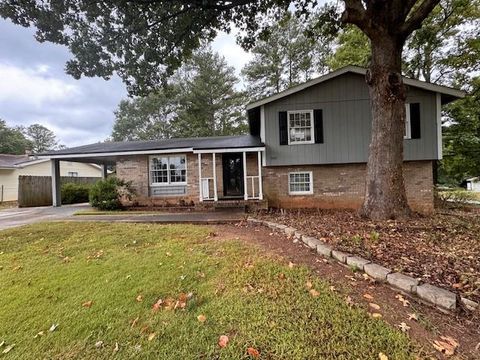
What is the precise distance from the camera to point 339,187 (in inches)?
423

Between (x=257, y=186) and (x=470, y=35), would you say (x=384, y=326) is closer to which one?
(x=257, y=186)

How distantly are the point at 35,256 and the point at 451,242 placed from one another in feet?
25.3

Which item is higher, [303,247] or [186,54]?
[186,54]

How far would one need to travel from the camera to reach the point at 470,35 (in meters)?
13.8

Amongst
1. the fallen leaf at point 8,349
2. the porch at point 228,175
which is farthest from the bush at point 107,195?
the fallen leaf at point 8,349

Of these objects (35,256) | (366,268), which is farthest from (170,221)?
(366,268)

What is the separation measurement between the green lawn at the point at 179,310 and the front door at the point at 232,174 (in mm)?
7412

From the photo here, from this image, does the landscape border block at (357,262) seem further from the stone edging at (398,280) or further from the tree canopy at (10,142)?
the tree canopy at (10,142)

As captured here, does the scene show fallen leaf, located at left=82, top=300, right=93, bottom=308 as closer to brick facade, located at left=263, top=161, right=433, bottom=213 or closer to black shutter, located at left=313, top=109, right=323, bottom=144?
brick facade, located at left=263, top=161, right=433, bottom=213

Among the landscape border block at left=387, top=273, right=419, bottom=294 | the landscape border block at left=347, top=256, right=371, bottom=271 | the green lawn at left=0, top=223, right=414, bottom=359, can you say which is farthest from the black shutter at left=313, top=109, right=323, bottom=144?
the landscape border block at left=387, top=273, right=419, bottom=294

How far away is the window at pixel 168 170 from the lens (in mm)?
12352

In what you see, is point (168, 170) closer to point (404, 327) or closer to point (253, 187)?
point (253, 187)

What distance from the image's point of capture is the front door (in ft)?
40.5

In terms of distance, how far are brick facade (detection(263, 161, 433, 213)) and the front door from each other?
173 centimetres
